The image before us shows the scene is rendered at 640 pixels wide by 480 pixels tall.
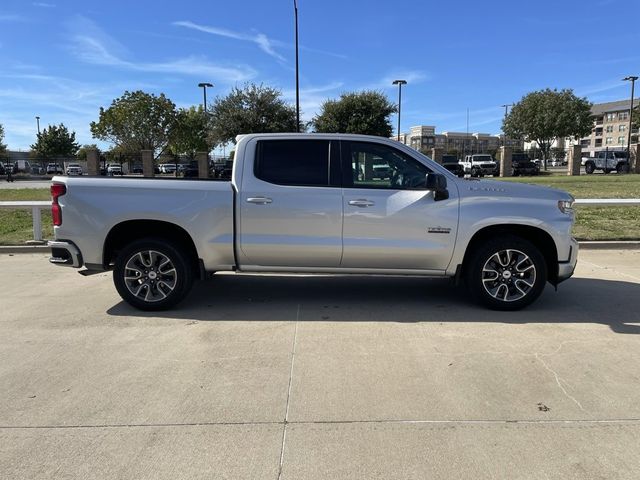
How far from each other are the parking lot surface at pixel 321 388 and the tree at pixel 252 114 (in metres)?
29.8

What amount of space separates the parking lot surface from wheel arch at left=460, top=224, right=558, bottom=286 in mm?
520

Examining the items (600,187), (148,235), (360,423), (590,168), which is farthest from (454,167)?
(590,168)

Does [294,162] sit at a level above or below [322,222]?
above

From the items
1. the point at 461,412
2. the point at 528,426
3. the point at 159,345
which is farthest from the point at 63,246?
the point at 528,426

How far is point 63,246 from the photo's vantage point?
564 centimetres

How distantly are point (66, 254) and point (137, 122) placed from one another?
4308 cm

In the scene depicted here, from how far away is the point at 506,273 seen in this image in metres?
5.66

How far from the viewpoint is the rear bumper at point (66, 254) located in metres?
5.64

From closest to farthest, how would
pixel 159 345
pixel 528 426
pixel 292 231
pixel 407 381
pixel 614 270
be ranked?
pixel 528 426
pixel 407 381
pixel 159 345
pixel 292 231
pixel 614 270

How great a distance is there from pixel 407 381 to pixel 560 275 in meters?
2.66

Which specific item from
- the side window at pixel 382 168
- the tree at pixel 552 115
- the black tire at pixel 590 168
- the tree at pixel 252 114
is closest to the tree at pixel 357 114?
the tree at pixel 252 114

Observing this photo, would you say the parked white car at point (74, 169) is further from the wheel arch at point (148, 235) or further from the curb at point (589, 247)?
the wheel arch at point (148, 235)

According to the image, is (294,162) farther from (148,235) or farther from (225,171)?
(225,171)

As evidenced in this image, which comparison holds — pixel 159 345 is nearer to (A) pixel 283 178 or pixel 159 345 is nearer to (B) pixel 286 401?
(B) pixel 286 401
